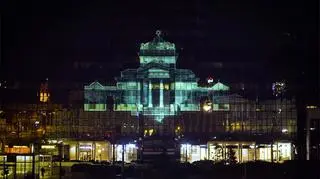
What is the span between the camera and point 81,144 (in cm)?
6109

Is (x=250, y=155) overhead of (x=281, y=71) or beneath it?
beneath

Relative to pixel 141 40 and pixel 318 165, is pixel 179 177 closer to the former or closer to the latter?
pixel 318 165

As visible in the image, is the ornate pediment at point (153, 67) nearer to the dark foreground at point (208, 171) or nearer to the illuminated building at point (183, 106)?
the illuminated building at point (183, 106)

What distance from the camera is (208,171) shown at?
3619 centimetres

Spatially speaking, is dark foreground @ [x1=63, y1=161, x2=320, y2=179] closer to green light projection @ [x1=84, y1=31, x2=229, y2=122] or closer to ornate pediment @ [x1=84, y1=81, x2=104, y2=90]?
ornate pediment @ [x1=84, y1=81, x2=104, y2=90]

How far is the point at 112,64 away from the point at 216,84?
11.7m

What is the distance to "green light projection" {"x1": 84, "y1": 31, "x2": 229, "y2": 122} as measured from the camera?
67562mm

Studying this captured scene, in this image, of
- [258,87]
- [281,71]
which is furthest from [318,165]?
[258,87]

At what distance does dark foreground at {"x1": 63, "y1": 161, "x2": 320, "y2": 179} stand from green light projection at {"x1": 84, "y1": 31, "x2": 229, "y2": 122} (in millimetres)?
29390

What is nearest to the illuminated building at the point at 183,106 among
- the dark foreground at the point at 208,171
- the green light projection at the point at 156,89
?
the green light projection at the point at 156,89

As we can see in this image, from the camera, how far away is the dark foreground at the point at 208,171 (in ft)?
106

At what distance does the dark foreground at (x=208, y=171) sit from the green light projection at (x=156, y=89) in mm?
29390

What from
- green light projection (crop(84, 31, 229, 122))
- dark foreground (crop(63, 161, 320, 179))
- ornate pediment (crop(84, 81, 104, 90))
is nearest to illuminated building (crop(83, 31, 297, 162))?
Result: green light projection (crop(84, 31, 229, 122))

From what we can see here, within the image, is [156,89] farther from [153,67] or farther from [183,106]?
[183,106]
